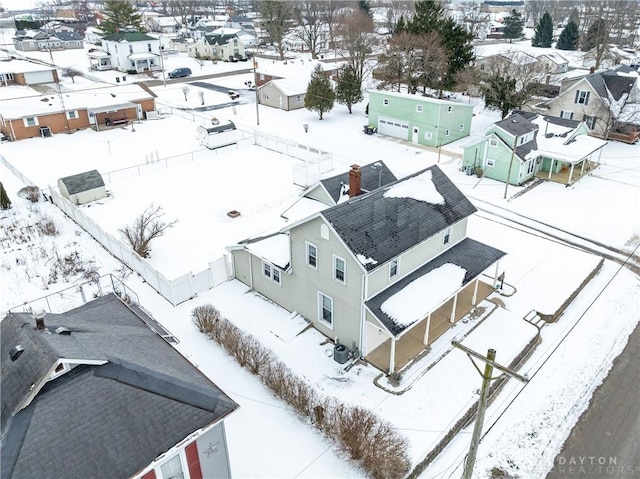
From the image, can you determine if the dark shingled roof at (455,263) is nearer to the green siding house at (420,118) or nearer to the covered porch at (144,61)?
the green siding house at (420,118)

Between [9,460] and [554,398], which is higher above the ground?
[9,460]

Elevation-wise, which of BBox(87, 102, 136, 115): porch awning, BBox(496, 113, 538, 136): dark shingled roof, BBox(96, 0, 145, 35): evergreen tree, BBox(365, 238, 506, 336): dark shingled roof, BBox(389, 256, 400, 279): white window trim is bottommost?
BBox(365, 238, 506, 336): dark shingled roof

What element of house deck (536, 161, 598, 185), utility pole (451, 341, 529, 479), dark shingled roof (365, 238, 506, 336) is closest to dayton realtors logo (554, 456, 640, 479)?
utility pole (451, 341, 529, 479)

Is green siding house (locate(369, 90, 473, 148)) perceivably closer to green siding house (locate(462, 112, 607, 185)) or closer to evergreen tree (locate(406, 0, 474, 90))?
green siding house (locate(462, 112, 607, 185))

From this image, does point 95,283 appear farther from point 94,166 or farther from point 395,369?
point 94,166

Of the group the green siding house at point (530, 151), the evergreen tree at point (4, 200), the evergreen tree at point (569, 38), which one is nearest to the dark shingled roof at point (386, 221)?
the green siding house at point (530, 151)

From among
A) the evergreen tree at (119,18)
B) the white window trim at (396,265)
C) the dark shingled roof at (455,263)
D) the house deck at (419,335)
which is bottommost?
the house deck at (419,335)

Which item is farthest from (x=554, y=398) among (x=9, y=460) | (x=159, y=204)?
(x=159, y=204)
